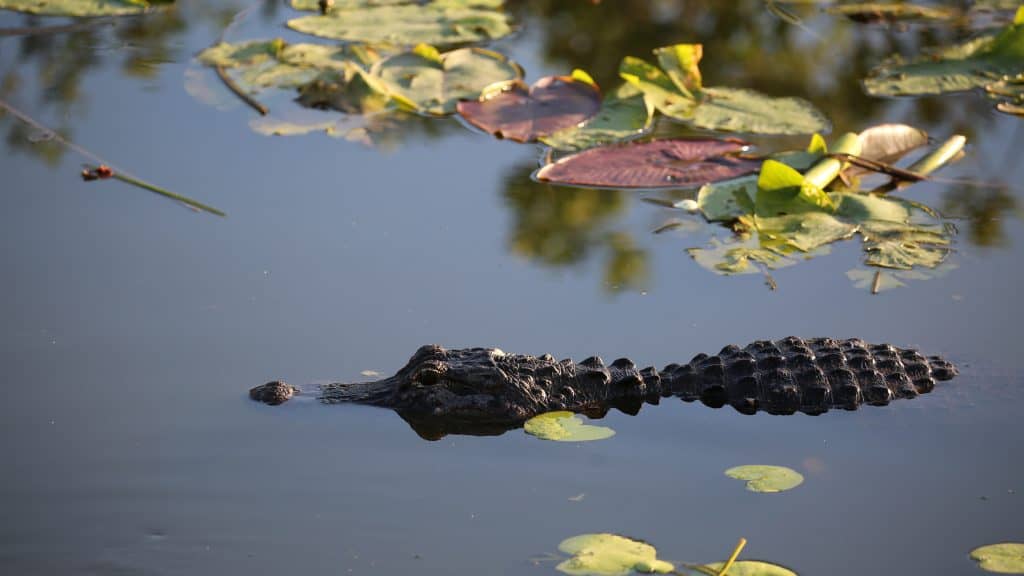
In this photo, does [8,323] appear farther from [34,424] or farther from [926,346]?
[926,346]

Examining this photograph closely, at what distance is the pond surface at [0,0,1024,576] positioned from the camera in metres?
3.14

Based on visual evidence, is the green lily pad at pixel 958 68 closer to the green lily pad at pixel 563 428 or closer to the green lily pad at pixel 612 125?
the green lily pad at pixel 612 125

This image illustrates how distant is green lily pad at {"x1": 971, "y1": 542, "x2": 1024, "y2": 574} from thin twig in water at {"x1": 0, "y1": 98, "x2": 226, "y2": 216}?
2.96m

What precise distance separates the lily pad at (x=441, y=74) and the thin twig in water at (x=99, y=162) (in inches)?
44.0

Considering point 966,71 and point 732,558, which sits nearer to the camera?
point 732,558

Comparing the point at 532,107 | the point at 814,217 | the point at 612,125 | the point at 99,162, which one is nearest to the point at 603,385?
the point at 814,217

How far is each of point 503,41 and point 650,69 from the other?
1.05m

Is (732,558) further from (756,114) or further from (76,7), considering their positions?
(76,7)

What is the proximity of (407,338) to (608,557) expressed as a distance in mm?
1284

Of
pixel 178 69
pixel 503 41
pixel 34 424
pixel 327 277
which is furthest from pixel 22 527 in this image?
pixel 503 41

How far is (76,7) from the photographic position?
20.5 ft

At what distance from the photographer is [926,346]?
13.4 ft

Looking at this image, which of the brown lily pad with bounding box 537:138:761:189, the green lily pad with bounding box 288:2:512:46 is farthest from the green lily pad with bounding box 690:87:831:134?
the green lily pad with bounding box 288:2:512:46

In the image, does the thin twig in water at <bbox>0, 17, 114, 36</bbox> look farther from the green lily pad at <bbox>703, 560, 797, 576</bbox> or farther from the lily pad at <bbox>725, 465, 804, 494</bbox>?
the green lily pad at <bbox>703, 560, 797, 576</bbox>
